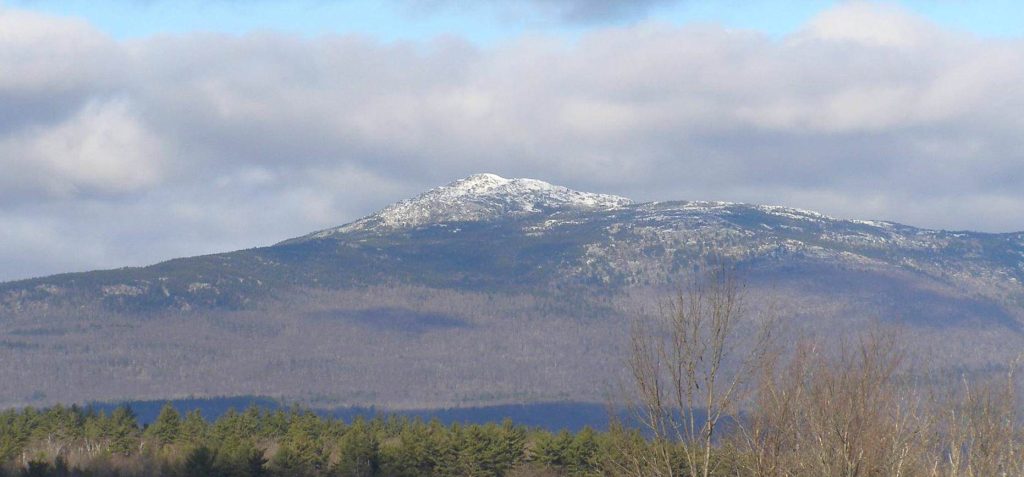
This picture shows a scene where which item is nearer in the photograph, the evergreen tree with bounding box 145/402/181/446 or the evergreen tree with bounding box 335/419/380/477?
the evergreen tree with bounding box 335/419/380/477

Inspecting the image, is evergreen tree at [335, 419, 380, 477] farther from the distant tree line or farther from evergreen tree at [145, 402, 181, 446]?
evergreen tree at [145, 402, 181, 446]

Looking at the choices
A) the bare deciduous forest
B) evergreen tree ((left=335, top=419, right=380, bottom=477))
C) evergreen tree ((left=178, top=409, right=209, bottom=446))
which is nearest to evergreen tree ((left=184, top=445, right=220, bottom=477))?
evergreen tree ((left=335, top=419, right=380, bottom=477))

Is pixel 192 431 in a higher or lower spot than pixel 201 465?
lower

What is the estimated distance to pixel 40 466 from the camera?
380 ft

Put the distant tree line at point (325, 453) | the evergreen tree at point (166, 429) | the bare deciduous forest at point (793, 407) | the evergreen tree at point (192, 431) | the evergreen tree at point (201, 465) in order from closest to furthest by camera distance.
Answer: the bare deciduous forest at point (793, 407)
the evergreen tree at point (201, 465)
the distant tree line at point (325, 453)
the evergreen tree at point (192, 431)
the evergreen tree at point (166, 429)

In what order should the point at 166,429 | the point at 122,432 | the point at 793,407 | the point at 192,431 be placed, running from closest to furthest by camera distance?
the point at 793,407 → the point at 192,431 → the point at 166,429 → the point at 122,432

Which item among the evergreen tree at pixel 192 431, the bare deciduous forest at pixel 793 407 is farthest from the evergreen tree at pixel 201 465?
the evergreen tree at pixel 192 431

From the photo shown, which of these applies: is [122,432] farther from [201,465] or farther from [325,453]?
[201,465]

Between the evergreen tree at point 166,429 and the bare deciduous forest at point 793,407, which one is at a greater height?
the bare deciduous forest at point 793,407

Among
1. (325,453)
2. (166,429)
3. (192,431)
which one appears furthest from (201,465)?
(166,429)

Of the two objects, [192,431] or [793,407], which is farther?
[192,431]

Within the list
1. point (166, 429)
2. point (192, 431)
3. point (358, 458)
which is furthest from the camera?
point (166, 429)

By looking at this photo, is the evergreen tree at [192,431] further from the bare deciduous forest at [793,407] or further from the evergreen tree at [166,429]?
the bare deciduous forest at [793,407]

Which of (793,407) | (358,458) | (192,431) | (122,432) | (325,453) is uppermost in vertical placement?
(793,407)
